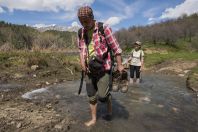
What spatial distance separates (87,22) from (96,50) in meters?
0.58

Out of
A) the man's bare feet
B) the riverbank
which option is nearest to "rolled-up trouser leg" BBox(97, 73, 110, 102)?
the man's bare feet

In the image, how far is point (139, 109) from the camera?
7.32 metres

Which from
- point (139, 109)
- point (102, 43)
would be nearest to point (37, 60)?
point (139, 109)

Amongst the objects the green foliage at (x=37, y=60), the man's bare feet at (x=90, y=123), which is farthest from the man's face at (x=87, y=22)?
the green foliage at (x=37, y=60)

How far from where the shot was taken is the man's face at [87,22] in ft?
16.9

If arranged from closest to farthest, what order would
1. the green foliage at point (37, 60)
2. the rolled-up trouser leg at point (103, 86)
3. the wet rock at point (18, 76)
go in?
the rolled-up trouser leg at point (103, 86)
the wet rock at point (18, 76)
the green foliage at point (37, 60)

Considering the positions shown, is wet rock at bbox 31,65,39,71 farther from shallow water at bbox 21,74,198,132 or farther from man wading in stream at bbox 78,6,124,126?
man wading in stream at bbox 78,6,124,126

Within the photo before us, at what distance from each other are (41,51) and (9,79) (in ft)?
18.3

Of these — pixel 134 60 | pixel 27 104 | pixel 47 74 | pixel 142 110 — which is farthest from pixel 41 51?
pixel 142 110

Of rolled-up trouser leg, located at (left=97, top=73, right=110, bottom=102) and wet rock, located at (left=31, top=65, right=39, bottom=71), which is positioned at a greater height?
wet rock, located at (left=31, top=65, right=39, bottom=71)

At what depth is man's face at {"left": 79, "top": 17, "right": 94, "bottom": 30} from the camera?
203 inches

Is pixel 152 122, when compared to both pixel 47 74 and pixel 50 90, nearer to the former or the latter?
pixel 50 90

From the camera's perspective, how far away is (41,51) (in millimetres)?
17469

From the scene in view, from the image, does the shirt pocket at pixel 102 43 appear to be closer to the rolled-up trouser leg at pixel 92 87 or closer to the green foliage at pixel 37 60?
the rolled-up trouser leg at pixel 92 87
